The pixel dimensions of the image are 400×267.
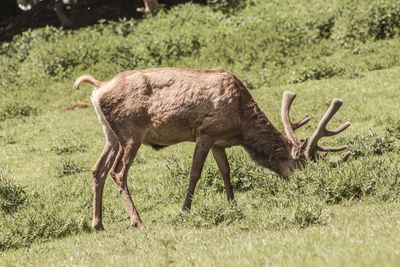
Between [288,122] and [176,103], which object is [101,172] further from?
[288,122]

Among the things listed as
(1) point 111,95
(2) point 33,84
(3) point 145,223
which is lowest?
(2) point 33,84

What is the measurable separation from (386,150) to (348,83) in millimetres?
4888

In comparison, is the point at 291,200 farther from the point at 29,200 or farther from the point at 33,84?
the point at 33,84

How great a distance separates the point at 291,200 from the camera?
7.14 metres

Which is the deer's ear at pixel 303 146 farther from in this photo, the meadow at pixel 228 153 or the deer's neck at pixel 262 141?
the meadow at pixel 228 153

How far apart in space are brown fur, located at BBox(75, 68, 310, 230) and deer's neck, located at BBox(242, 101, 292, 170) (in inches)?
0.5

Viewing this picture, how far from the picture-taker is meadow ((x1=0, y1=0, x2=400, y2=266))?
5.73 meters

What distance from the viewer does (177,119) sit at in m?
7.95

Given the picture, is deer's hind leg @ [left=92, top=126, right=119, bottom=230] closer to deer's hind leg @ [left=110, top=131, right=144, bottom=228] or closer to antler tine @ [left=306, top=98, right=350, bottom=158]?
deer's hind leg @ [left=110, top=131, right=144, bottom=228]

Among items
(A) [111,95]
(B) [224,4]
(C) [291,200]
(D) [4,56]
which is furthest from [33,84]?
(C) [291,200]

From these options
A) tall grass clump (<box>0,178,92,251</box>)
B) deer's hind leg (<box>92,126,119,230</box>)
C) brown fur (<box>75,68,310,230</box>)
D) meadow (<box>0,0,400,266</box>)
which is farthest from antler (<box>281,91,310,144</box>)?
tall grass clump (<box>0,178,92,251</box>)

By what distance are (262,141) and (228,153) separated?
183cm

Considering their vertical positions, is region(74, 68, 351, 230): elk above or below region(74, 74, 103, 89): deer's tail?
below

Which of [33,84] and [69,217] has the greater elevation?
[69,217]
